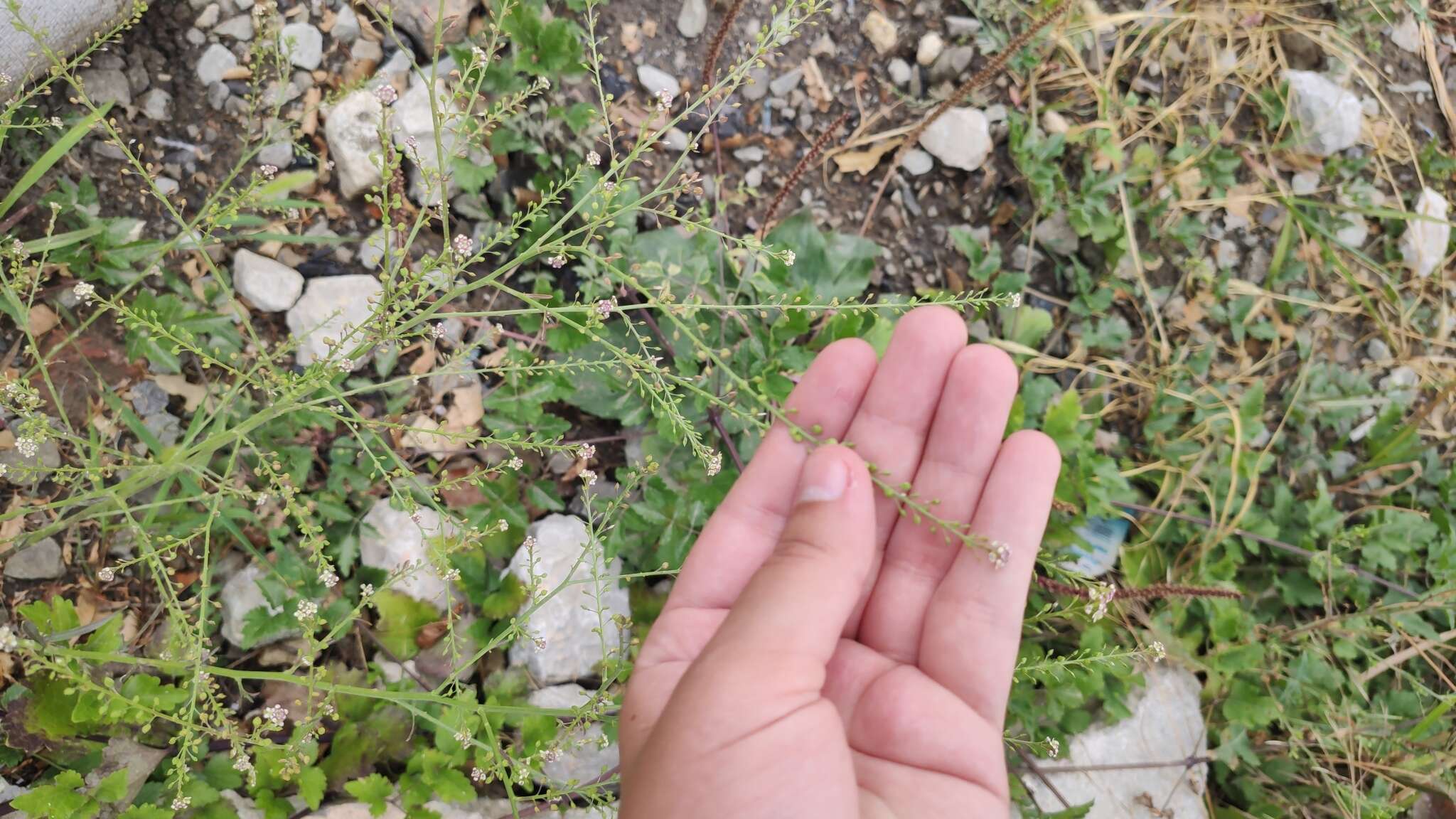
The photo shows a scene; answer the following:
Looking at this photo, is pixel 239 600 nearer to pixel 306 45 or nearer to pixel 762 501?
pixel 762 501

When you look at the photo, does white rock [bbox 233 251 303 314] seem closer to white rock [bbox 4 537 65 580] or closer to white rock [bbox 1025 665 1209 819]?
white rock [bbox 4 537 65 580]

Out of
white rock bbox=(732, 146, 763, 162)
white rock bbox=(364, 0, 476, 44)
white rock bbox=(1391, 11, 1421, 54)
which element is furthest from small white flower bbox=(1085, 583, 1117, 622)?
white rock bbox=(1391, 11, 1421, 54)

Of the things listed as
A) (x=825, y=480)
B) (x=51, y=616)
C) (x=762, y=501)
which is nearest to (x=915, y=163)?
(x=762, y=501)

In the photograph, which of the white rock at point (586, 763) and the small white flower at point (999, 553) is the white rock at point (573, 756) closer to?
the white rock at point (586, 763)

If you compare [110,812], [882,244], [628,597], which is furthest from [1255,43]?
[110,812]

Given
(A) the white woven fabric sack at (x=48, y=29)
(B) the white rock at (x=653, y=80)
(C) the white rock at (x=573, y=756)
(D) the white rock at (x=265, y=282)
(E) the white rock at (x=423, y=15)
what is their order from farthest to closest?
(B) the white rock at (x=653, y=80)
(E) the white rock at (x=423, y=15)
(D) the white rock at (x=265, y=282)
(C) the white rock at (x=573, y=756)
(A) the white woven fabric sack at (x=48, y=29)

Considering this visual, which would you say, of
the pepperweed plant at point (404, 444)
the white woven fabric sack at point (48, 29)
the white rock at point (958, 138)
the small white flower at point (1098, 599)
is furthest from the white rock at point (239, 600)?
the white rock at point (958, 138)
